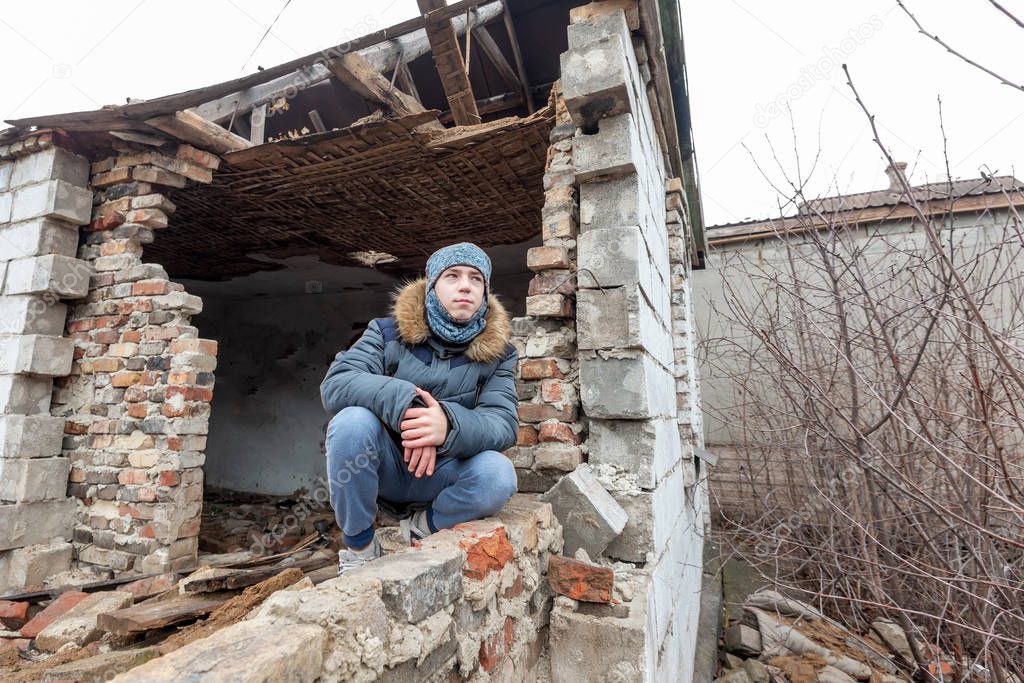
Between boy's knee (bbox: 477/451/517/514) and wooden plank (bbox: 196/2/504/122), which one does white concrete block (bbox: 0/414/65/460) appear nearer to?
wooden plank (bbox: 196/2/504/122)

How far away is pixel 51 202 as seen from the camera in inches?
129

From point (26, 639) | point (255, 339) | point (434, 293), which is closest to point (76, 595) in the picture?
point (26, 639)

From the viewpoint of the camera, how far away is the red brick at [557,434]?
2158 millimetres

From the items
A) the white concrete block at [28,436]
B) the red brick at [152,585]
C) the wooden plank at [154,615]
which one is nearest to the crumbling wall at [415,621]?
the wooden plank at [154,615]

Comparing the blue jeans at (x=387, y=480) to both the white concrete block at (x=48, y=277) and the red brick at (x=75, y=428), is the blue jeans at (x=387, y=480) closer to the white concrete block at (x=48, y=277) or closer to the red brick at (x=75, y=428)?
the red brick at (x=75, y=428)

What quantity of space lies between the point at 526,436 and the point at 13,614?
299 centimetres

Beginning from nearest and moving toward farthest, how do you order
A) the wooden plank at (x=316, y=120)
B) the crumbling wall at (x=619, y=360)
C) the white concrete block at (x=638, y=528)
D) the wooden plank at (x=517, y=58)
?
the crumbling wall at (x=619, y=360)
the white concrete block at (x=638, y=528)
the wooden plank at (x=517, y=58)
the wooden plank at (x=316, y=120)

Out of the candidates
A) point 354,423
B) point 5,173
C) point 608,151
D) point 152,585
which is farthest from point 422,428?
point 5,173

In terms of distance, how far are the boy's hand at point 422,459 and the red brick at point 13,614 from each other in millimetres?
2793

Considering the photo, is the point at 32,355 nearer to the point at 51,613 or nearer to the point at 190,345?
the point at 190,345

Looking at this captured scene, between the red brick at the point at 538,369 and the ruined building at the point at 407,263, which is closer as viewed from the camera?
the ruined building at the point at 407,263

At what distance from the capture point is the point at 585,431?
222 centimetres

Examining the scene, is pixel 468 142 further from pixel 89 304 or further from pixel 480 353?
pixel 89 304

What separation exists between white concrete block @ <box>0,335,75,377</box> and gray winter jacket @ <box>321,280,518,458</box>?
277cm
